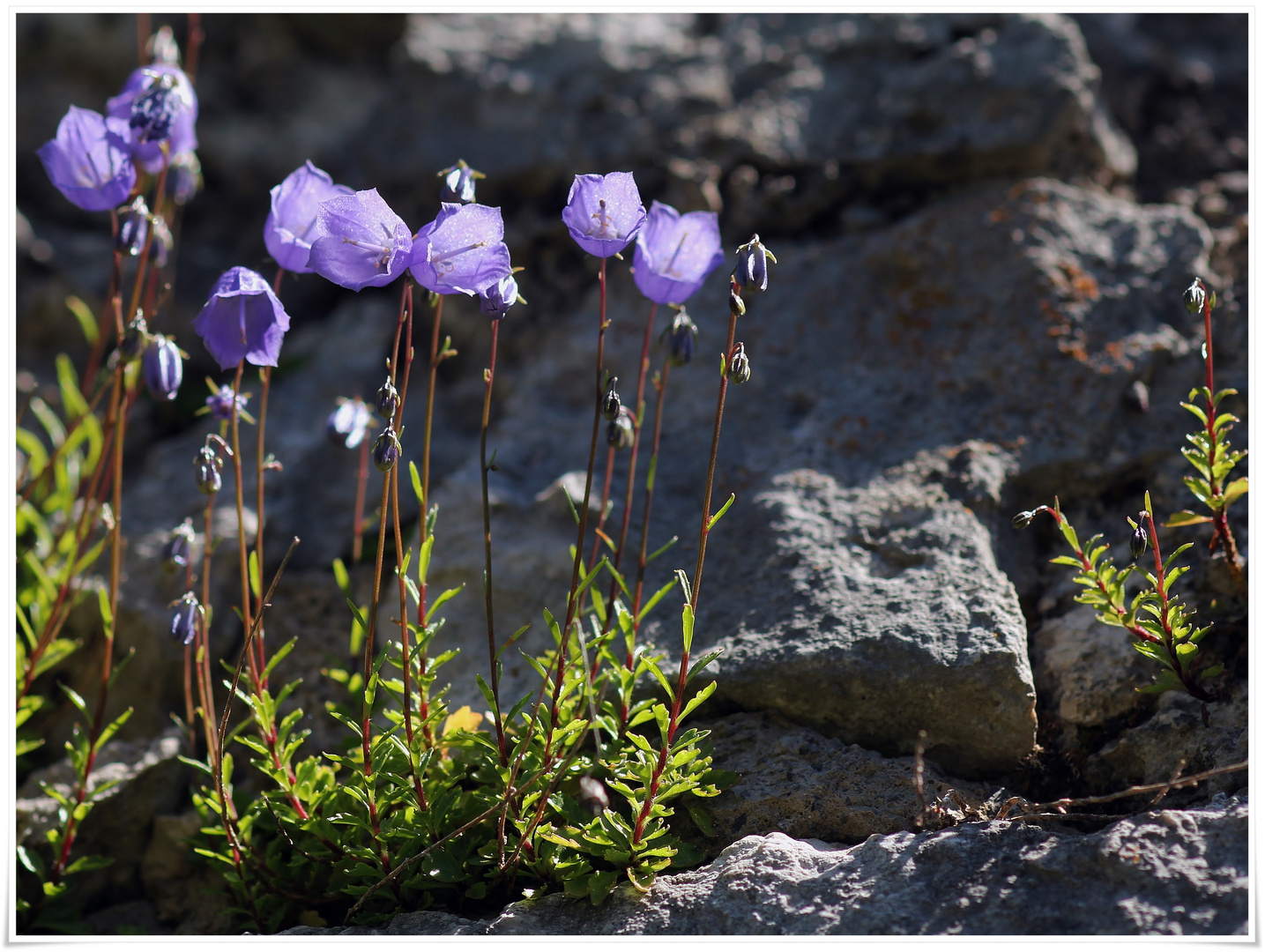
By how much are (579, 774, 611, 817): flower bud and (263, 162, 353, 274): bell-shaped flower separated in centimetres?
159

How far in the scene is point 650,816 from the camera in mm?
2527

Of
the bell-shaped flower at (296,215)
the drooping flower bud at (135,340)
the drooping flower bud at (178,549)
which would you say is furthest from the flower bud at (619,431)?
the drooping flower bud at (178,549)

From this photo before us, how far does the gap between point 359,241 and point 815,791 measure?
1.88 meters

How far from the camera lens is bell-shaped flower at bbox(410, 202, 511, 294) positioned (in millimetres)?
2184

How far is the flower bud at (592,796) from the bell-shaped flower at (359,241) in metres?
1.45

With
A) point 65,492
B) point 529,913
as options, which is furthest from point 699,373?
point 65,492

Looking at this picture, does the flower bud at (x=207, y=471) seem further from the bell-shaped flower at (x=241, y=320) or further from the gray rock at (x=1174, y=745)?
the gray rock at (x=1174, y=745)

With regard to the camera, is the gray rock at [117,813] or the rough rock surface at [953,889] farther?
the gray rock at [117,813]

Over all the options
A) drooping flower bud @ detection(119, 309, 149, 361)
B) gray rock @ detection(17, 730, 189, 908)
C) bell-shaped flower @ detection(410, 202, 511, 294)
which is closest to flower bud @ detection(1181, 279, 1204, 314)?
bell-shaped flower @ detection(410, 202, 511, 294)

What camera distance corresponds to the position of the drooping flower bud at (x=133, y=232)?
2.79 metres

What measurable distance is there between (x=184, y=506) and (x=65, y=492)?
0.46m

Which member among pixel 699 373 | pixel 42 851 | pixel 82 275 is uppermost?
pixel 82 275

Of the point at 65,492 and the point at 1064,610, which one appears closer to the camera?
the point at 1064,610
